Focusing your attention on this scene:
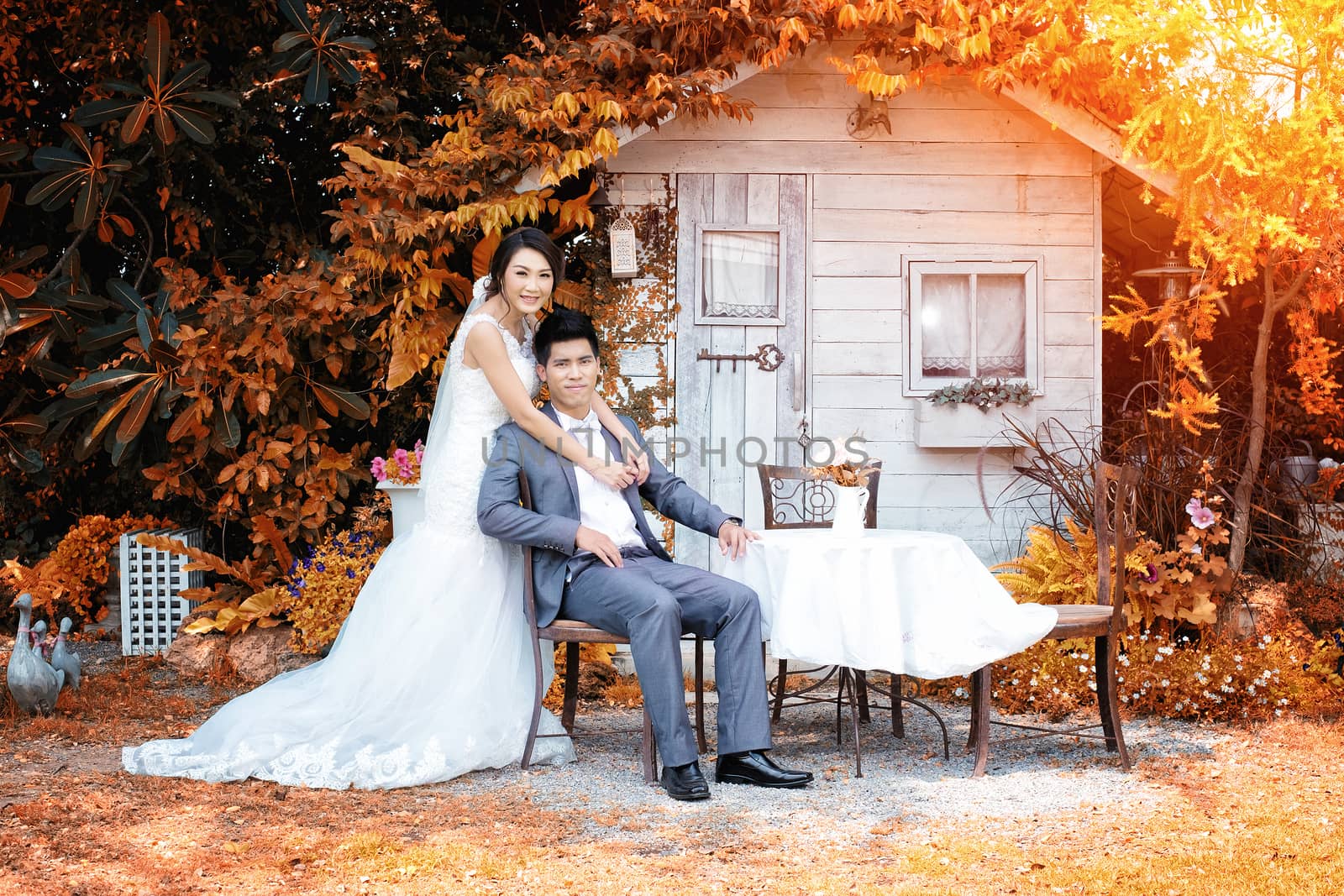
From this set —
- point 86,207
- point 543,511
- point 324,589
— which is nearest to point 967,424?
point 543,511

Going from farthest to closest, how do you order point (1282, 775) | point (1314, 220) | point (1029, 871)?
point (1314, 220), point (1282, 775), point (1029, 871)

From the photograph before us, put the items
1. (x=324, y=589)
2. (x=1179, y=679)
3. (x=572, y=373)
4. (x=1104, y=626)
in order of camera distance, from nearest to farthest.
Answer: (x=1104, y=626), (x=572, y=373), (x=1179, y=679), (x=324, y=589)

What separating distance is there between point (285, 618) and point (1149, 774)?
13.8ft

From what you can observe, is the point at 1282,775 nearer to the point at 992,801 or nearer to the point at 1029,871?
the point at 992,801

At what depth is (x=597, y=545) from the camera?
4.09 m

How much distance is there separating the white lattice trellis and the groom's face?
3.19 meters

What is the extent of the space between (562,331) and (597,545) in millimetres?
838

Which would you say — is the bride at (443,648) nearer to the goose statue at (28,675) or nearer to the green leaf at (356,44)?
the goose statue at (28,675)

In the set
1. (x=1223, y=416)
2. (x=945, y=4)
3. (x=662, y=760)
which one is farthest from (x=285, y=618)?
(x=1223, y=416)

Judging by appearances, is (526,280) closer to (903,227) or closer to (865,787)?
(865,787)

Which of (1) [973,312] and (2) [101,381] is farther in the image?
(1) [973,312]

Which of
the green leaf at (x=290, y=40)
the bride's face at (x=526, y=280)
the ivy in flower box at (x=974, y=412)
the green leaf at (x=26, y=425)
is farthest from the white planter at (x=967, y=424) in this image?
the green leaf at (x=26, y=425)

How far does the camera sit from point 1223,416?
20.6ft

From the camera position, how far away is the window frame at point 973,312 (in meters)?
6.28
